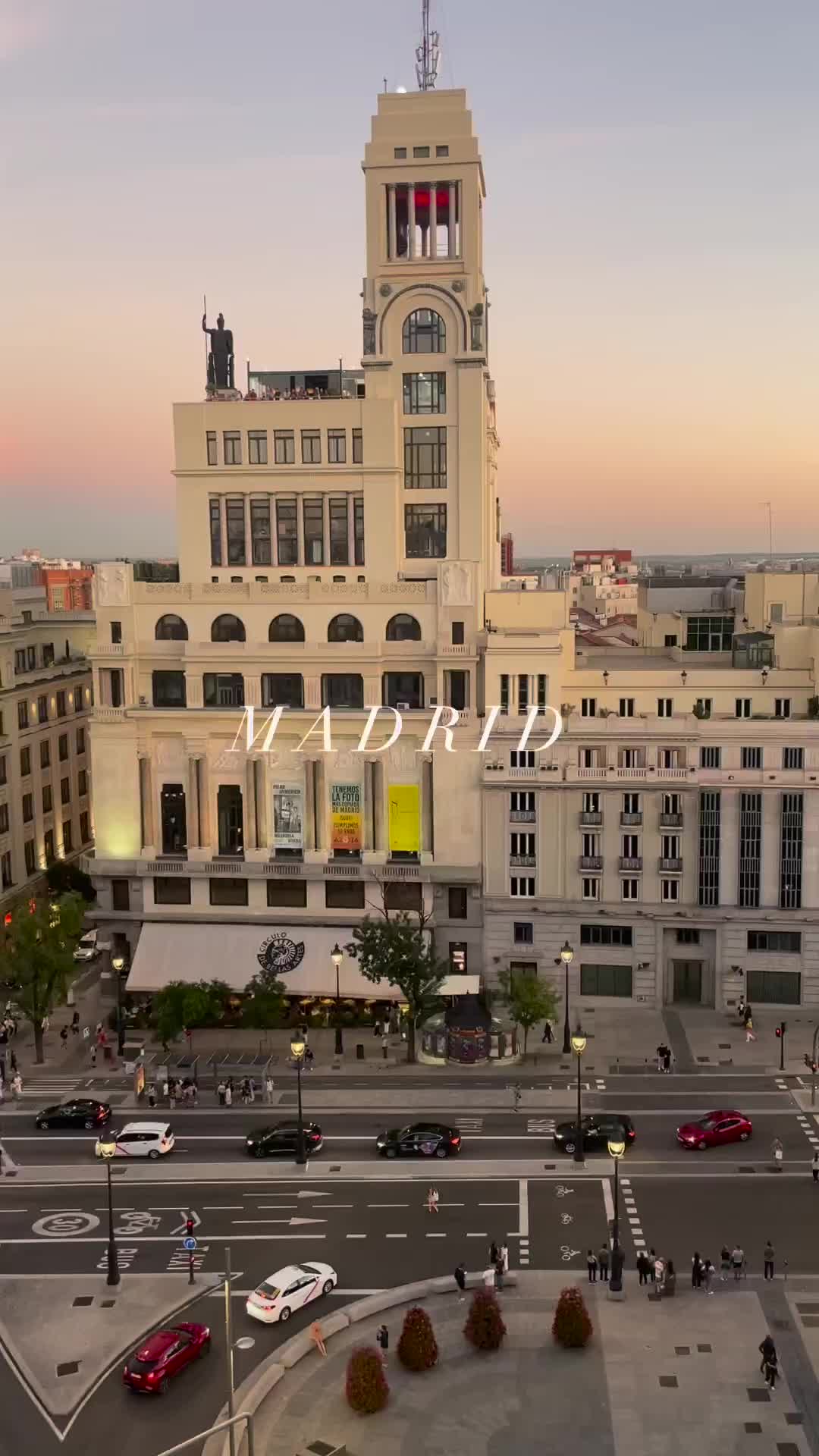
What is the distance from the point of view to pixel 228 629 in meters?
77.4

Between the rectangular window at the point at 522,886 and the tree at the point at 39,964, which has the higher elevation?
the rectangular window at the point at 522,886

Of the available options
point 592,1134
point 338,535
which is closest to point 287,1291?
point 592,1134

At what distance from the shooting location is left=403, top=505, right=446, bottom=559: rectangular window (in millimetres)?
81000

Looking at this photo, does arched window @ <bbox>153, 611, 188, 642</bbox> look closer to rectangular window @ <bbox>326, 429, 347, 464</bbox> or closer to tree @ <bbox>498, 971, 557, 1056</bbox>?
rectangular window @ <bbox>326, 429, 347, 464</bbox>

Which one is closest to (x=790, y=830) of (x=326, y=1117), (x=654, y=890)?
(x=654, y=890)

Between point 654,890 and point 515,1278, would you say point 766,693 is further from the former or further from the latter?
point 515,1278

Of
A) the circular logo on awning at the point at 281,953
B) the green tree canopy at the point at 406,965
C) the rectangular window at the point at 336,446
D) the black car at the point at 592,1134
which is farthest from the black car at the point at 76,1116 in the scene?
the rectangular window at the point at 336,446

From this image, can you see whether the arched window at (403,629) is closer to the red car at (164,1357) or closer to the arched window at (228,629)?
the arched window at (228,629)

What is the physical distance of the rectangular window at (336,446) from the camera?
257 feet

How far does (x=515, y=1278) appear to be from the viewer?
43.8 meters

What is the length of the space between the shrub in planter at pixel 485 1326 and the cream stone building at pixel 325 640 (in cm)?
3261

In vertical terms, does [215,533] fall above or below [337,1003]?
above

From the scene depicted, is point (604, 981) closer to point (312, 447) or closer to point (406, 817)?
point (406, 817)

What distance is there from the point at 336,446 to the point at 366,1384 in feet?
179
